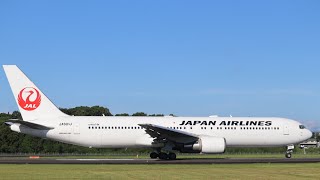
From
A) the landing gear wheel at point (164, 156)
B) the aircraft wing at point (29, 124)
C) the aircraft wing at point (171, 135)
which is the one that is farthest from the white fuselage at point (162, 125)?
the aircraft wing at point (171, 135)

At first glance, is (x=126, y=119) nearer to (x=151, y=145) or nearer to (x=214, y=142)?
(x=151, y=145)

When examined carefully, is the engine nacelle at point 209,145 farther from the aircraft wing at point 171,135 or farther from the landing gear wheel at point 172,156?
the landing gear wheel at point 172,156

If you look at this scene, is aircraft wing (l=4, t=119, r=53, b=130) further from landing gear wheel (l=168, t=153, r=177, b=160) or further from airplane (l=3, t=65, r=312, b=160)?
landing gear wheel (l=168, t=153, r=177, b=160)

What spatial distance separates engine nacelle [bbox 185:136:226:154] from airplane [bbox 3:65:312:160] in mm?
381

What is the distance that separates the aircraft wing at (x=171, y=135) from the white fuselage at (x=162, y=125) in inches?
54.9

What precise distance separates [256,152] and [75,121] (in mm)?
26770

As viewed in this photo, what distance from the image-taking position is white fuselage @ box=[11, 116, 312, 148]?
38750 mm

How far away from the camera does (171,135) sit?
36875 millimetres

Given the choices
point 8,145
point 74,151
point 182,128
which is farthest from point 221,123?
point 8,145

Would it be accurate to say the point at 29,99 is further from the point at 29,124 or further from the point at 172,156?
the point at 172,156

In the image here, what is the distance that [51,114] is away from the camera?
39.6 m

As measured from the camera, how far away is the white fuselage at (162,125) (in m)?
38.8

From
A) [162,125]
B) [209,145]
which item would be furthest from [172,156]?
[209,145]

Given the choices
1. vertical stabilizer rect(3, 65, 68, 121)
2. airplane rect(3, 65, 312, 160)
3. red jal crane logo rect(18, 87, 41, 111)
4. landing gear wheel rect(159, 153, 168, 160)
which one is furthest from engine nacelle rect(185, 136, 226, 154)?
red jal crane logo rect(18, 87, 41, 111)
